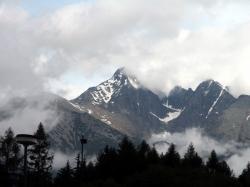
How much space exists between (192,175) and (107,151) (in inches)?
1022

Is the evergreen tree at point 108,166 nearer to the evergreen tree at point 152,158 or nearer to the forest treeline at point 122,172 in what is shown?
the forest treeline at point 122,172

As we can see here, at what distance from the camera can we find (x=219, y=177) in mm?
87875

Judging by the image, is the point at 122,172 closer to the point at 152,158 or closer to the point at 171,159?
the point at 152,158

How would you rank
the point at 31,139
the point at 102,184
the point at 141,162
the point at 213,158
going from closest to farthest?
the point at 31,139 < the point at 102,184 < the point at 141,162 < the point at 213,158

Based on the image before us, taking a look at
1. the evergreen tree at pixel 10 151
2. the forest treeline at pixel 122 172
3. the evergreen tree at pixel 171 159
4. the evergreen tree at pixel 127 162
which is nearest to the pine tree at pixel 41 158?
the forest treeline at pixel 122 172

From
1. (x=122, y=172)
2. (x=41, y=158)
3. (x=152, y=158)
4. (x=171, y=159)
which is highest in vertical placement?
(x=41, y=158)

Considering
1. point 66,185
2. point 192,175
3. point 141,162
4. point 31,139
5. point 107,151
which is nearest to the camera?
point 31,139

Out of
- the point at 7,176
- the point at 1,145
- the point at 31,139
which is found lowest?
the point at 31,139

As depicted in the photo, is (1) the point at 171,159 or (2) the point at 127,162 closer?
(2) the point at 127,162

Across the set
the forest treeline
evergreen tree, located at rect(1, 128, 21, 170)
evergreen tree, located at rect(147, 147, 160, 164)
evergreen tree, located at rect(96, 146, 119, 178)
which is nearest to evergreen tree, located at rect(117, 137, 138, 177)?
the forest treeline

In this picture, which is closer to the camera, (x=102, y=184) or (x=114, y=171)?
(x=102, y=184)

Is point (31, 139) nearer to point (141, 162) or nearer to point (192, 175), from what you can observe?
point (192, 175)

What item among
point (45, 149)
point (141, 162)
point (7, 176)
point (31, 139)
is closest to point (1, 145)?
point (45, 149)

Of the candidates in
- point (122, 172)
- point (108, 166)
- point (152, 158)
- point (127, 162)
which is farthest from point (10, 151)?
point (152, 158)
